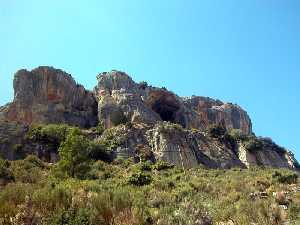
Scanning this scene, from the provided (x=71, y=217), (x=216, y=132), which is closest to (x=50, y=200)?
(x=71, y=217)

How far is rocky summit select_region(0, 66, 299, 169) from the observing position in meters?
52.6

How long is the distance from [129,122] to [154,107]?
1782 cm

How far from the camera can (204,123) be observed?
83250 millimetres

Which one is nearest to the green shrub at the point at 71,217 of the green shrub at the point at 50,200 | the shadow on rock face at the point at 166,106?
the green shrub at the point at 50,200

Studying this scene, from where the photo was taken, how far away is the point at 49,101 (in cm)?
6931

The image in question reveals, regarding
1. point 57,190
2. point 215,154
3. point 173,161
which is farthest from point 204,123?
point 57,190

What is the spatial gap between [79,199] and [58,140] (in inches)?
1672

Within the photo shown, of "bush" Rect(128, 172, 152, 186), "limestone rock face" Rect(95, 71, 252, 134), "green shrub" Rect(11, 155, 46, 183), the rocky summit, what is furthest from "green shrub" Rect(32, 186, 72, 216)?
"limestone rock face" Rect(95, 71, 252, 134)

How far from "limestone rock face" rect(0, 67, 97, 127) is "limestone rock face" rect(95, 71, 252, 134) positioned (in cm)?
295

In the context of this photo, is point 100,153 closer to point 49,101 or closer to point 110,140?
point 110,140

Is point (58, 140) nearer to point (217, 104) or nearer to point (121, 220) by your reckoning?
point (121, 220)

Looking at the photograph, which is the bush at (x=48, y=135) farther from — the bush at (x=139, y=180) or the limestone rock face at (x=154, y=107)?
the bush at (x=139, y=180)

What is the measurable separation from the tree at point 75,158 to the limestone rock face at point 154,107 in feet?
89.8

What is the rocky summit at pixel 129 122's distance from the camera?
5262 centimetres
